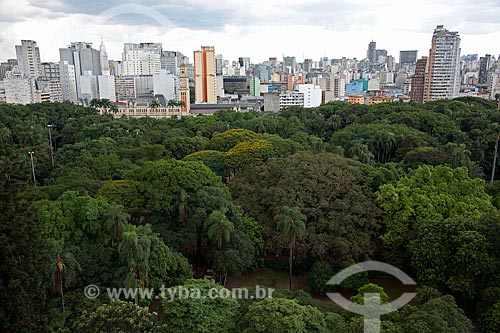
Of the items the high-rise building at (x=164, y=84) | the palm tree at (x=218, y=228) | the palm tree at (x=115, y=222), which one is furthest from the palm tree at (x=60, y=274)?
the high-rise building at (x=164, y=84)

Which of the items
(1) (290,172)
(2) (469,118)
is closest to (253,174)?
(1) (290,172)

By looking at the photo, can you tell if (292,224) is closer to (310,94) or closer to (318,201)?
(318,201)

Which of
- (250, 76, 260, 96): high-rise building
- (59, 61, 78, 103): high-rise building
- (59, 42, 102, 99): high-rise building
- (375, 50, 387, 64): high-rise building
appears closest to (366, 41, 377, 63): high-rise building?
(375, 50, 387, 64): high-rise building

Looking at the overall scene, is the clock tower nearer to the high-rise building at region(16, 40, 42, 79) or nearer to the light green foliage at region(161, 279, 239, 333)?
the high-rise building at region(16, 40, 42, 79)

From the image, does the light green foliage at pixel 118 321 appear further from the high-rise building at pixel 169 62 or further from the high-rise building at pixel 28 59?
the high-rise building at pixel 169 62

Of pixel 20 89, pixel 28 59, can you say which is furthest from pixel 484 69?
pixel 28 59

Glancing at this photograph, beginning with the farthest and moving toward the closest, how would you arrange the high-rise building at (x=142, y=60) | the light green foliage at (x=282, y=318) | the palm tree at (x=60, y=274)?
the high-rise building at (x=142, y=60)
the palm tree at (x=60, y=274)
the light green foliage at (x=282, y=318)
